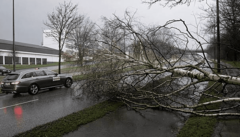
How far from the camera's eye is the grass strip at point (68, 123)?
4.36 meters

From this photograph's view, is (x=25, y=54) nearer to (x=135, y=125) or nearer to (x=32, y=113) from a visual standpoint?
(x=32, y=113)

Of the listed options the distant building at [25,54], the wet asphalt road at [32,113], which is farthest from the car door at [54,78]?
the distant building at [25,54]

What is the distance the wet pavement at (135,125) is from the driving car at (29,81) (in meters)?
6.01

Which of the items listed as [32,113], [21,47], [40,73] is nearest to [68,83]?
[40,73]

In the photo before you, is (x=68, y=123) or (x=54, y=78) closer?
(x=68, y=123)

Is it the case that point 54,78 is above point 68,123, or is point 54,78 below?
above

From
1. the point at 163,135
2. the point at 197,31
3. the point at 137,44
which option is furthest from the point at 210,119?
the point at 137,44

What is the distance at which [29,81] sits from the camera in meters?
9.73

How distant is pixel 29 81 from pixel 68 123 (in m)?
6.00

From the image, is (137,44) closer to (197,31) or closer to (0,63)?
(197,31)

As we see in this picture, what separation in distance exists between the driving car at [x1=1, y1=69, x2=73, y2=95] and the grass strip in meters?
5.15

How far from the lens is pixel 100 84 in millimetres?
6906

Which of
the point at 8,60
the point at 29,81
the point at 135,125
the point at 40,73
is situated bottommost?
the point at 135,125

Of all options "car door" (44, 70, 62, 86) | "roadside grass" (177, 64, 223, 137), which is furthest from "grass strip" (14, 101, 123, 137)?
"car door" (44, 70, 62, 86)
